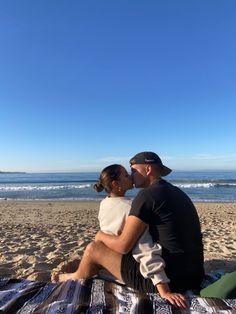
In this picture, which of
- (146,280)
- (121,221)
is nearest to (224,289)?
(146,280)

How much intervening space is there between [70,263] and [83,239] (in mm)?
3155

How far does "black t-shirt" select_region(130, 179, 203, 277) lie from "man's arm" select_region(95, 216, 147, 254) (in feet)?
0.17

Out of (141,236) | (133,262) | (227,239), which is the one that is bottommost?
(227,239)

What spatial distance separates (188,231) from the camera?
2.97 meters

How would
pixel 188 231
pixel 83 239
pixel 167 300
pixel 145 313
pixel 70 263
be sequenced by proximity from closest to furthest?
pixel 145 313 < pixel 167 300 < pixel 188 231 < pixel 70 263 < pixel 83 239

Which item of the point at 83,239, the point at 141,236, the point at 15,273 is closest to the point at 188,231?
the point at 141,236

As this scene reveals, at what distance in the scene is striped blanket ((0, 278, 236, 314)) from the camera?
263 cm

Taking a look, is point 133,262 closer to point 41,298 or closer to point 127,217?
point 127,217

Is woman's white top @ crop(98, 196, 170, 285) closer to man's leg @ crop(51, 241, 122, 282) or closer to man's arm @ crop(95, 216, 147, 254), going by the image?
man's arm @ crop(95, 216, 147, 254)

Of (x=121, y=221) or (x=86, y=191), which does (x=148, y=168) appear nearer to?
(x=121, y=221)

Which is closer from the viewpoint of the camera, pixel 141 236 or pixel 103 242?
pixel 141 236

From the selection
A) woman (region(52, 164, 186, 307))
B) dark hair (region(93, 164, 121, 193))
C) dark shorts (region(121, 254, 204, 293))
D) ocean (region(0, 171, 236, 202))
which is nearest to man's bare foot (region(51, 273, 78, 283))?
woman (region(52, 164, 186, 307))

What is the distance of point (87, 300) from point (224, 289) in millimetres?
1075

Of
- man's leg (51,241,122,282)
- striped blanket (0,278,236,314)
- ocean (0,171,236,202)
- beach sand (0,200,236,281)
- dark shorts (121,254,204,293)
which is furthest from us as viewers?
ocean (0,171,236,202)
